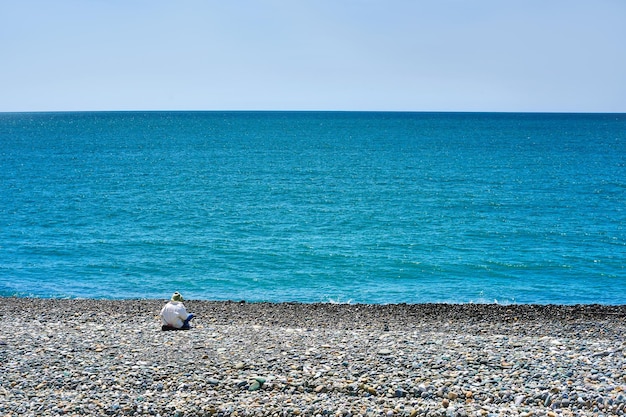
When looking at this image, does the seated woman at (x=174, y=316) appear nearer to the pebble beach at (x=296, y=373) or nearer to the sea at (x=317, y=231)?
the pebble beach at (x=296, y=373)

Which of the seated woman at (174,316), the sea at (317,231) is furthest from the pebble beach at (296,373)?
the sea at (317,231)

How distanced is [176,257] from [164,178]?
3135cm

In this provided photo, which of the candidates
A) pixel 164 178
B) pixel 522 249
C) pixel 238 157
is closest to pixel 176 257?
pixel 522 249

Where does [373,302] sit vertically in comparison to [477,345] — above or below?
below

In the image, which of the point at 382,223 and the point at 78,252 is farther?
the point at 382,223

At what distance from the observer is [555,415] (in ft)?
33.5

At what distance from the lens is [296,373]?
39.3ft

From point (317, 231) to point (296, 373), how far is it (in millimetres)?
24275

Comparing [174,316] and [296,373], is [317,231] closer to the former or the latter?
[174,316]

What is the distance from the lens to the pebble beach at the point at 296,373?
10648 millimetres

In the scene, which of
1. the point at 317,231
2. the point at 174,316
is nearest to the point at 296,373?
the point at 174,316

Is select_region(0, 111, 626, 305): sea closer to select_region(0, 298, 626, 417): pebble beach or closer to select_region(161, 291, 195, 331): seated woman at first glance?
select_region(161, 291, 195, 331): seated woman

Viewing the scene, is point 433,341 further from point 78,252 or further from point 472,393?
point 78,252

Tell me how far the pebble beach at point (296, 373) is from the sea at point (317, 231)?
9.10 m
